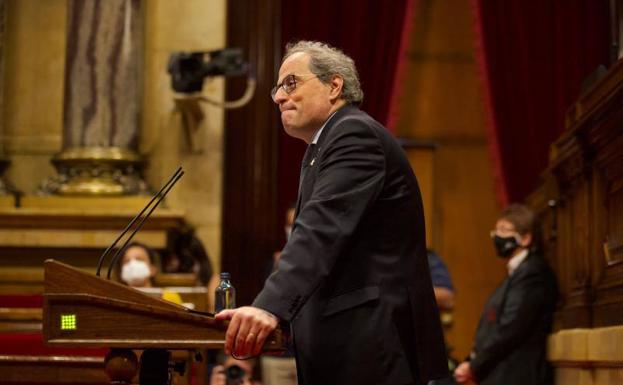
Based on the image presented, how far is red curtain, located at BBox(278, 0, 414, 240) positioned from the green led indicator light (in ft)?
18.4

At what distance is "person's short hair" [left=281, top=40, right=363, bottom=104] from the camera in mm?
3068

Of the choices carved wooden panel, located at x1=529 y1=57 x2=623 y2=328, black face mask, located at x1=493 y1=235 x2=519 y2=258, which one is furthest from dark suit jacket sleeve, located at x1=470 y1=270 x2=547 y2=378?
black face mask, located at x1=493 y1=235 x2=519 y2=258

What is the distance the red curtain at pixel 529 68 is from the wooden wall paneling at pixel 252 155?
1.60 metres

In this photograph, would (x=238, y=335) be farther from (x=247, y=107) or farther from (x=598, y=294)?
(x=247, y=107)

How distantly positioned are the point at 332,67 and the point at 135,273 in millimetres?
3242

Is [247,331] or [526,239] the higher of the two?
[526,239]

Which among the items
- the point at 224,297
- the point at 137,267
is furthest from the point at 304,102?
the point at 137,267

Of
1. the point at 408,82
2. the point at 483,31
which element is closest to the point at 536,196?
the point at 483,31

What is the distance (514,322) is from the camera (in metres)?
5.67

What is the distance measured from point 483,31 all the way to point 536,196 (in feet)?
6.55

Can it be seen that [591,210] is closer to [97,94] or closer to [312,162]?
[312,162]

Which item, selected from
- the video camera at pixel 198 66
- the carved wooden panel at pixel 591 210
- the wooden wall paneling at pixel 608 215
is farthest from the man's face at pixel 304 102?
the video camera at pixel 198 66

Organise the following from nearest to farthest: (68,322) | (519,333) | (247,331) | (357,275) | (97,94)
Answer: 1. (247,331)
2. (68,322)
3. (357,275)
4. (519,333)
5. (97,94)

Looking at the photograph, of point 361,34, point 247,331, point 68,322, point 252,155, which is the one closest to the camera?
point 247,331
